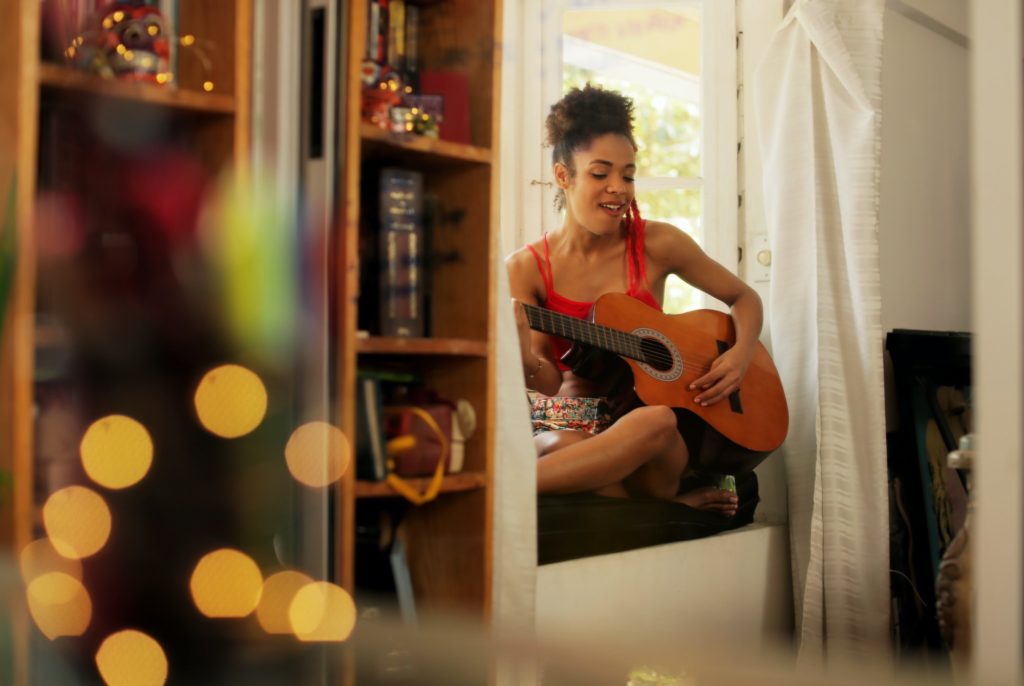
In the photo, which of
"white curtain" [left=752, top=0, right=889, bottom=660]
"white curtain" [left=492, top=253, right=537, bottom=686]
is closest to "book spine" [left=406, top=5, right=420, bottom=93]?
"white curtain" [left=492, top=253, right=537, bottom=686]

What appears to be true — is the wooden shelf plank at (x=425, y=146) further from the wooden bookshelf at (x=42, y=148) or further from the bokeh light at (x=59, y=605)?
the bokeh light at (x=59, y=605)

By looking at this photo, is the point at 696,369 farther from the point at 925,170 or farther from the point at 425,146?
the point at 925,170

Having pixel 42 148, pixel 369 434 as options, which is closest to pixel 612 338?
pixel 369 434

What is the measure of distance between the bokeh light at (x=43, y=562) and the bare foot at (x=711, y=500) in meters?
1.37

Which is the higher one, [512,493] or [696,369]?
[696,369]

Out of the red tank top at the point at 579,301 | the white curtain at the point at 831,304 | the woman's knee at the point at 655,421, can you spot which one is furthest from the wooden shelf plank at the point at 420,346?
the white curtain at the point at 831,304

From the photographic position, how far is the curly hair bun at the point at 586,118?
2545 millimetres

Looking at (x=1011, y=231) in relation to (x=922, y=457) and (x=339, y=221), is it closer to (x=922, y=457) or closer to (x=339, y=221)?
(x=339, y=221)

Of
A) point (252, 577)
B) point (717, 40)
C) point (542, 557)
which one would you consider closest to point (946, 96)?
point (717, 40)

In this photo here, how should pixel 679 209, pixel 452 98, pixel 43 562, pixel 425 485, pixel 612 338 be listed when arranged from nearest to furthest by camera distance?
pixel 43 562 < pixel 425 485 < pixel 452 98 < pixel 612 338 < pixel 679 209

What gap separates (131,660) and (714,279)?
66.5 inches

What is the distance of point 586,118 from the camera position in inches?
101

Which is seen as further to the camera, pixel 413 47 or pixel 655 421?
pixel 655 421

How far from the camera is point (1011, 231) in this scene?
30.3 inches
